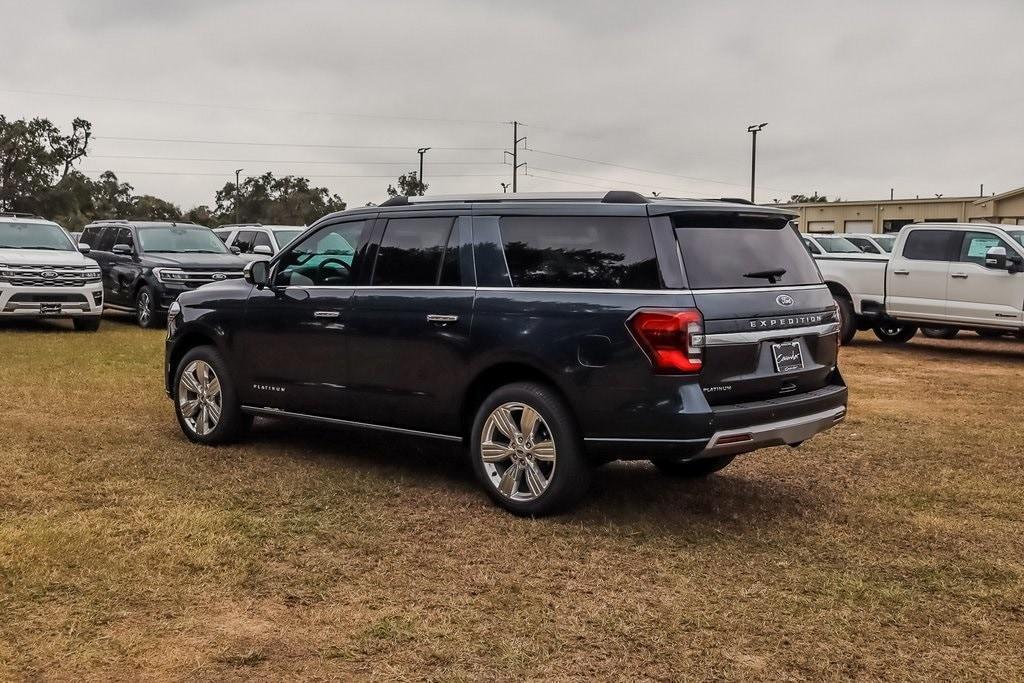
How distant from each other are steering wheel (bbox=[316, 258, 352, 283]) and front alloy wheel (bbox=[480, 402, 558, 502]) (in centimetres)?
173

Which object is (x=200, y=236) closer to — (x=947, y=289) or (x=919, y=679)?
(x=947, y=289)

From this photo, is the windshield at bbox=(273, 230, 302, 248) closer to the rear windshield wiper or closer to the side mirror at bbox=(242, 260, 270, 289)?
the side mirror at bbox=(242, 260, 270, 289)

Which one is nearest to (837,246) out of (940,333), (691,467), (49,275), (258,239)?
(940,333)

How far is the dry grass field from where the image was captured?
3.98 meters

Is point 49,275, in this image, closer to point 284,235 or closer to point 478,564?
point 284,235

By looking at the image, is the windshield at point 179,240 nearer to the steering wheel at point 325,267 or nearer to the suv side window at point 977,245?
the steering wheel at point 325,267

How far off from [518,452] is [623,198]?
153 centimetres

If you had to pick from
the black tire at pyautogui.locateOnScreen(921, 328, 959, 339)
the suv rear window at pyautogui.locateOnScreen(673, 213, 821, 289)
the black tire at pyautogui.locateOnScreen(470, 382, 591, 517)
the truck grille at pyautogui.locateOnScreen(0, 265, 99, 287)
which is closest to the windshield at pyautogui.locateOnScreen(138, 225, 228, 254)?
the truck grille at pyautogui.locateOnScreen(0, 265, 99, 287)

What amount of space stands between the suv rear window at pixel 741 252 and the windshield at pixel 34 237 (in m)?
13.6

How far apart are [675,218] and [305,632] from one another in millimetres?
2893

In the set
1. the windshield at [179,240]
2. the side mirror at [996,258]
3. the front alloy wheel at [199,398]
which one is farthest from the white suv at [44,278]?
the side mirror at [996,258]

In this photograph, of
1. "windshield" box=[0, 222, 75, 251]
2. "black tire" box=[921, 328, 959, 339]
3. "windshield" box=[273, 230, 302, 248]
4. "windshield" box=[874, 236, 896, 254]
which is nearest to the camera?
"windshield" box=[0, 222, 75, 251]

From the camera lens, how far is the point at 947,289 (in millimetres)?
14844

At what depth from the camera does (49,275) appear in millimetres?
15734
